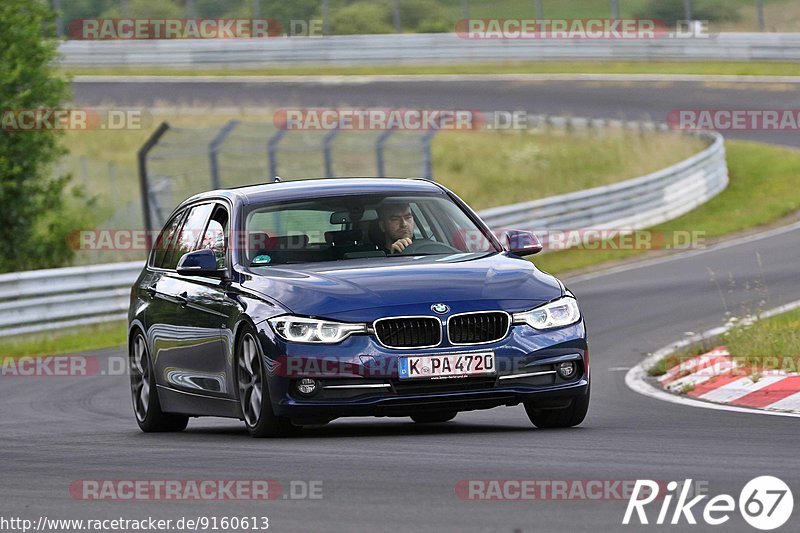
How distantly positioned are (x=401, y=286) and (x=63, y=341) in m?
11.7

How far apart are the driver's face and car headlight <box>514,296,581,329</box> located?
123 cm

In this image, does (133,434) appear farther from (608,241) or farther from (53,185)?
(608,241)

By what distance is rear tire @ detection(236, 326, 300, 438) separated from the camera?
902cm

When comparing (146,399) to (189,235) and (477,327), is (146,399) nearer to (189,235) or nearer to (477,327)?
(189,235)

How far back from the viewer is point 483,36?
49.1 m

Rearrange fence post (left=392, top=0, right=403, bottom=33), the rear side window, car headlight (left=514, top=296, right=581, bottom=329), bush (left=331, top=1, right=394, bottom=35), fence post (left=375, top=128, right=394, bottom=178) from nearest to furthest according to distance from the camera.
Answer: car headlight (left=514, top=296, right=581, bottom=329), the rear side window, fence post (left=375, top=128, right=394, bottom=178), bush (left=331, top=1, right=394, bottom=35), fence post (left=392, top=0, right=403, bottom=33)

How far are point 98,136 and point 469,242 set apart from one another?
3244cm

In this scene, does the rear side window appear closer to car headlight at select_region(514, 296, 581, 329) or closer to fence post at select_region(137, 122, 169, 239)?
car headlight at select_region(514, 296, 581, 329)

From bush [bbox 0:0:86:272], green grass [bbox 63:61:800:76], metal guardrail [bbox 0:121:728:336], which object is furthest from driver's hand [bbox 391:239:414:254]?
green grass [bbox 63:61:800:76]

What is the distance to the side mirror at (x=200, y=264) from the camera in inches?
387

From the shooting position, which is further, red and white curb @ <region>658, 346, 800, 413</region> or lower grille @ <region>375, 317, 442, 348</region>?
red and white curb @ <region>658, 346, 800, 413</region>

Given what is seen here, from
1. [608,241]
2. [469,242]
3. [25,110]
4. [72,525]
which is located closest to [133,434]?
[469,242]

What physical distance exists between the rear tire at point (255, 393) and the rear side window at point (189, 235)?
64.8 inches

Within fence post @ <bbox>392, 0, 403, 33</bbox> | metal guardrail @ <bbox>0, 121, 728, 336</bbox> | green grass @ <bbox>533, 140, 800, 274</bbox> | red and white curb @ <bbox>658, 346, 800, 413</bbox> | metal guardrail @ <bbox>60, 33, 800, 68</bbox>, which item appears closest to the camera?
red and white curb @ <bbox>658, 346, 800, 413</bbox>
